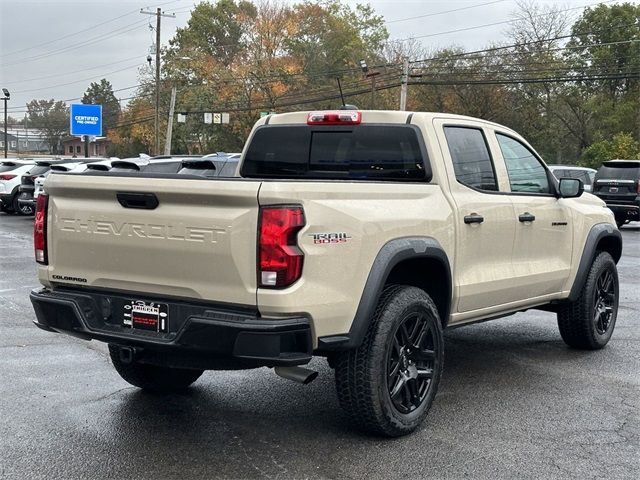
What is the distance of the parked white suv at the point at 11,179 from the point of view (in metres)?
23.7

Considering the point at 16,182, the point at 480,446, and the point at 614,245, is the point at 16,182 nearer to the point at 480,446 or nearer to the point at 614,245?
the point at 614,245

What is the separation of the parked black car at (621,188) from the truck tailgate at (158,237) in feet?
57.3

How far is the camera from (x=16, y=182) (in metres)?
23.9

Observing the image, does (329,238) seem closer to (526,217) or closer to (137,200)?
(137,200)

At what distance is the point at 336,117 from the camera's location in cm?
546

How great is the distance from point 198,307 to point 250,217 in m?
0.57

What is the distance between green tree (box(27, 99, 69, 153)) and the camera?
405 feet

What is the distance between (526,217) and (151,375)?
2934mm

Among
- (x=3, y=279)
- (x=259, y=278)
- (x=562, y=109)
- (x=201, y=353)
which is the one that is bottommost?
(x=3, y=279)

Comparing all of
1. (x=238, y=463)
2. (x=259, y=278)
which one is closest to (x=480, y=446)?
(x=238, y=463)

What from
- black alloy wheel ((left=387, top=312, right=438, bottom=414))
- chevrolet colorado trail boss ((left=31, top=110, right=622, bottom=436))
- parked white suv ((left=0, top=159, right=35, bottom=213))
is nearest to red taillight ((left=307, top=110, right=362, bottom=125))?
chevrolet colorado trail boss ((left=31, top=110, right=622, bottom=436))

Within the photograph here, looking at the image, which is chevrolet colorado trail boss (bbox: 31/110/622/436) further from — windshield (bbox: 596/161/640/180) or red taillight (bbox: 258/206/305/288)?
windshield (bbox: 596/161/640/180)

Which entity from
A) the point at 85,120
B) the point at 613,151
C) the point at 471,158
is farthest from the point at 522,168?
the point at 85,120

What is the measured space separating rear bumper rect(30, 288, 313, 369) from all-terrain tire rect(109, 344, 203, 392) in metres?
0.87
